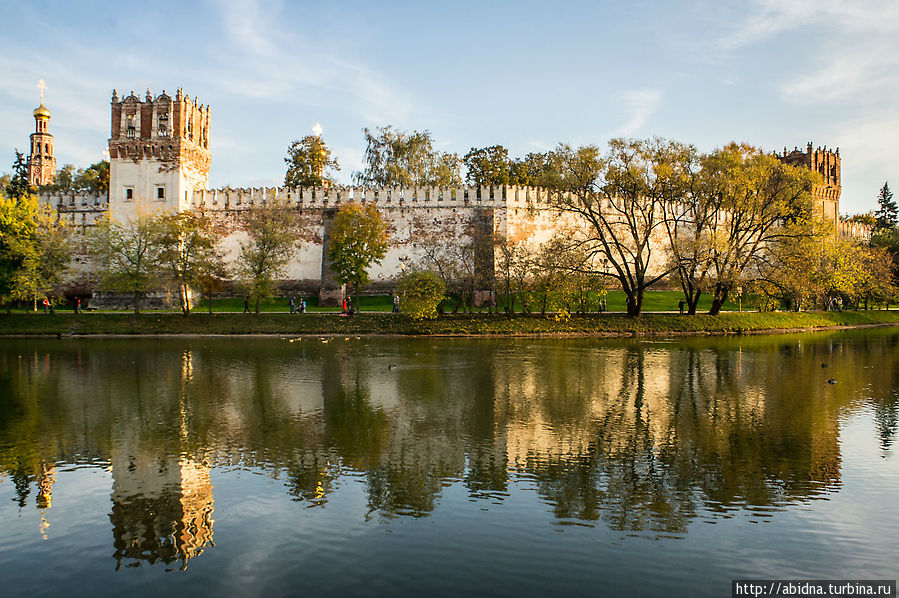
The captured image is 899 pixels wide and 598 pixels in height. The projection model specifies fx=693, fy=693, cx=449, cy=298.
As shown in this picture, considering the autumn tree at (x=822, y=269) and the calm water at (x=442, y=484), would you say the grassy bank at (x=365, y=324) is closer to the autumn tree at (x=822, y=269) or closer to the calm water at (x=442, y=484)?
the autumn tree at (x=822, y=269)

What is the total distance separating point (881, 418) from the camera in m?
13.9

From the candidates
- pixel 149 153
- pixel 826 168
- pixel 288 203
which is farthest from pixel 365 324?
pixel 826 168

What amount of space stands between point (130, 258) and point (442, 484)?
1383 inches

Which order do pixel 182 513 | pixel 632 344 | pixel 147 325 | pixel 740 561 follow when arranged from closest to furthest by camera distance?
pixel 740 561 < pixel 182 513 < pixel 632 344 < pixel 147 325

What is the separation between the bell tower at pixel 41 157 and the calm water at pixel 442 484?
64.7 m

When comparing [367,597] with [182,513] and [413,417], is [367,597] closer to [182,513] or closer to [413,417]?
[182,513]

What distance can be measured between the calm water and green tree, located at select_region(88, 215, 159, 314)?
20358 millimetres

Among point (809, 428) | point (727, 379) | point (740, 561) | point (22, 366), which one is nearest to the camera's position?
point (740, 561)

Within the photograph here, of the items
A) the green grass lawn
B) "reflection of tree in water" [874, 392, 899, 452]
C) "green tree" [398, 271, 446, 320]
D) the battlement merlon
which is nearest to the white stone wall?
the battlement merlon

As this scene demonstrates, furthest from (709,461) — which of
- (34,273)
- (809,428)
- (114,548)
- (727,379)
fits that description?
(34,273)

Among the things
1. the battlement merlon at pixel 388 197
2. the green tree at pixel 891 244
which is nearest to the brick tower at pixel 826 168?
the green tree at pixel 891 244

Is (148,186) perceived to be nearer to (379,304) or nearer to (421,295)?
(379,304)

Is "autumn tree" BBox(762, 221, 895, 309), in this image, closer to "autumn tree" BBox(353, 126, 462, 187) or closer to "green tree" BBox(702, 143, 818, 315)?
"green tree" BBox(702, 143, 818, 315)

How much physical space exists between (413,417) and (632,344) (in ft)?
59.8
